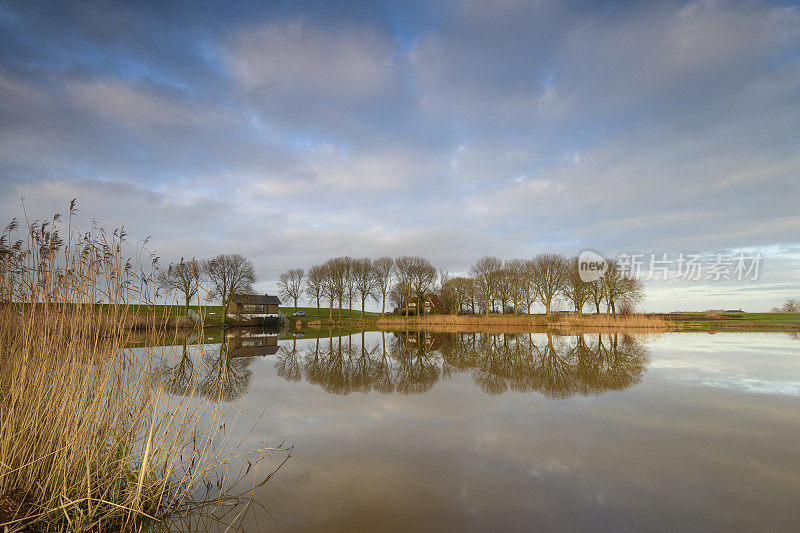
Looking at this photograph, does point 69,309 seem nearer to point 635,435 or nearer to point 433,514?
point 433,514

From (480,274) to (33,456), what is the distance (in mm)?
44430

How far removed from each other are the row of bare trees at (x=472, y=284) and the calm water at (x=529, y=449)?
29421 millimetres

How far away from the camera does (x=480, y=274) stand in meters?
46.2

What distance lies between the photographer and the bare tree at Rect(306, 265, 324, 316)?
53328 millimetres

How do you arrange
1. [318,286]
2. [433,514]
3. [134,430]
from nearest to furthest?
[433,514] < [134,430] < [318,286]

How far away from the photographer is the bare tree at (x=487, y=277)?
145 feet

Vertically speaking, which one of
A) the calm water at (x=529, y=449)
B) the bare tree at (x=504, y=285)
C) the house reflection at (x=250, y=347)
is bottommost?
the house reflection at (x=250, y=347)

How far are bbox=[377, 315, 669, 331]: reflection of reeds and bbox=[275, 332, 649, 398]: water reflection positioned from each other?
55.5ft

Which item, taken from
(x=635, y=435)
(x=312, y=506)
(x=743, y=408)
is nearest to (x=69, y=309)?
(x=312, y=506)

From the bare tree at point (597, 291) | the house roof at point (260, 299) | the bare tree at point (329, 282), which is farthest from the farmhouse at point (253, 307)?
the bare tree at point (597, 291)

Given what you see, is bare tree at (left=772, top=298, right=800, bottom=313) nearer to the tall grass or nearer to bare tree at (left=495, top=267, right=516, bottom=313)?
bare tree at (left=495, top=267, right=516, bottom=313)

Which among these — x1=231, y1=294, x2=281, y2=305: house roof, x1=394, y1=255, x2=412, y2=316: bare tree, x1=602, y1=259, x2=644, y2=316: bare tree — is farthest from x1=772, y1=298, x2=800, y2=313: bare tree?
x1=231, y1=294, x2=281, y2=305: house roof

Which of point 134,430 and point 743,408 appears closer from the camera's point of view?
point 134,430

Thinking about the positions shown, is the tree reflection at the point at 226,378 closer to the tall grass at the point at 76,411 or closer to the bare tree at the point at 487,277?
the tall grass at the point at 76,411
